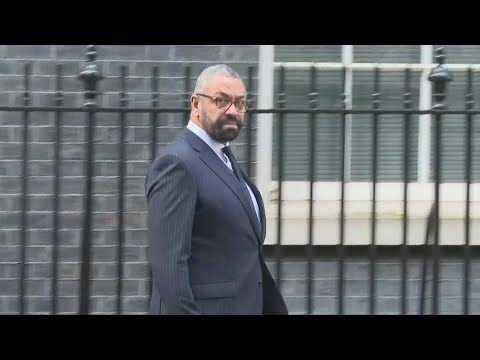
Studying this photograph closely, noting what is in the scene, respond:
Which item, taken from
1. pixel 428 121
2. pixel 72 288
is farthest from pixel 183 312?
pixel 428 121

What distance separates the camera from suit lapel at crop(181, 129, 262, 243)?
12.9ft

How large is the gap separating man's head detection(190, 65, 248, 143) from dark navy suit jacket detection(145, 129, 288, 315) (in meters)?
0.08

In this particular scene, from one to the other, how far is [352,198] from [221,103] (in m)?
3.23

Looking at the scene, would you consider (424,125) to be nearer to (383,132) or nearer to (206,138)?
(383,132)

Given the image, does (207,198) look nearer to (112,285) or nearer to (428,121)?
(112,285)

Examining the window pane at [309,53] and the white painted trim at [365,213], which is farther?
the window pane at [309,53]

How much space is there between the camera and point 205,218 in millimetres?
3846

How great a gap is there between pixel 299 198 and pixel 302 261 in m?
0.49

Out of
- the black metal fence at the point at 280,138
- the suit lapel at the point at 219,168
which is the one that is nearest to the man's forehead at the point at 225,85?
the suit lapel at the point at 219,168

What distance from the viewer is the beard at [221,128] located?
155 inches

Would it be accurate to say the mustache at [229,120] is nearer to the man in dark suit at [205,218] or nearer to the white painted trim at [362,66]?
the man in dark suit at [205,218]

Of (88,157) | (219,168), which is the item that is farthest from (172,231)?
(88,157)

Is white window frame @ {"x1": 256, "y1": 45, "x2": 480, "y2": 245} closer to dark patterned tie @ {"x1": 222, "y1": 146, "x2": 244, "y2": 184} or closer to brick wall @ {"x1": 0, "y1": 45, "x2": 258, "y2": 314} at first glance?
brick wall @ {"x1": 0, "y1": 45, "x2": 258, "y2": 314}

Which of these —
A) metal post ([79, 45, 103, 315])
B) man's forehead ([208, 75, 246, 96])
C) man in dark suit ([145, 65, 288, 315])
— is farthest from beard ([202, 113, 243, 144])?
metal post ([79, 45, 103, 315])
